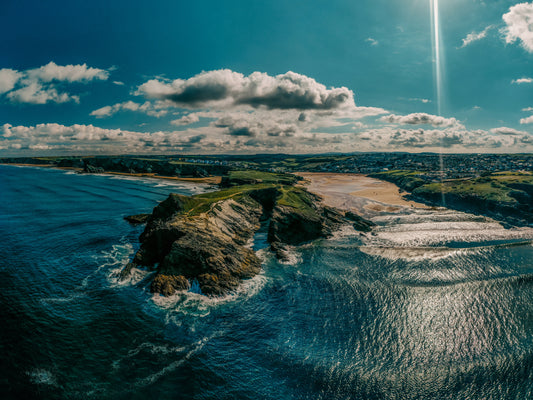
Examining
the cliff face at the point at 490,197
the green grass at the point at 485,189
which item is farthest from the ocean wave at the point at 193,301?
the green grass at the point at 485,189

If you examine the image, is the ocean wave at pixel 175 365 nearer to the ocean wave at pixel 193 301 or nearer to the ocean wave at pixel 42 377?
the ocean wave at pixel 193 301

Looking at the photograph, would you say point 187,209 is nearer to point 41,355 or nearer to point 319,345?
point 41,355

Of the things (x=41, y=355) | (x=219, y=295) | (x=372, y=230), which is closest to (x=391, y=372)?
(x=219, y=295)

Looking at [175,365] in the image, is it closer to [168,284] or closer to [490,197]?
[168,284]

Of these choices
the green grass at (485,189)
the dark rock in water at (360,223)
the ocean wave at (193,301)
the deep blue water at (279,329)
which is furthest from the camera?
the green grass at (485,189)

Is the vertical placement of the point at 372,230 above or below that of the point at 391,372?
above

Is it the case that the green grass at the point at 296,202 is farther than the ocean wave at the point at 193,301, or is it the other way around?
the green grass at the point at 296,202
